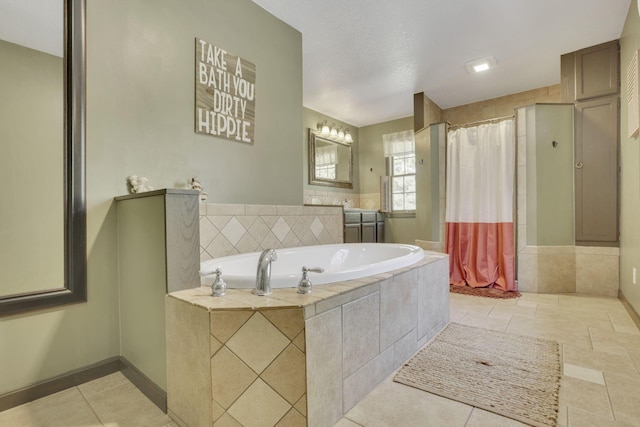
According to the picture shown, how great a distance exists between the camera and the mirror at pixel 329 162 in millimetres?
4520

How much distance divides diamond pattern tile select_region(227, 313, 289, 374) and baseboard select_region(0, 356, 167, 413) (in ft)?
1.72

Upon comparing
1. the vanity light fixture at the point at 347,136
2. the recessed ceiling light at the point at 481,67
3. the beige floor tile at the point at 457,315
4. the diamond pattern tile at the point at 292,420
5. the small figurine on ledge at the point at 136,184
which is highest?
the recessed ceiling light at the point at 481,67

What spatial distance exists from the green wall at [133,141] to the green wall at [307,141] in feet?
6.35

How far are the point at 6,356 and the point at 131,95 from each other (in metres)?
1.36

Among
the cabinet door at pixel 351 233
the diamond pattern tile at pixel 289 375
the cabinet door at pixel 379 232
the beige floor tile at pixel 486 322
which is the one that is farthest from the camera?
the cabinet door at pixel 379 232

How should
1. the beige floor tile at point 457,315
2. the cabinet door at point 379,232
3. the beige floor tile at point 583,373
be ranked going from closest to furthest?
the beige floor tile at point 583,373 → the beige floor tile at point 457,315 → the cabinet door at point 379,232

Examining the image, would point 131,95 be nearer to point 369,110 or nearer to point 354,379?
point 354,379

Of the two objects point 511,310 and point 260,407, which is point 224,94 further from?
point 511,310

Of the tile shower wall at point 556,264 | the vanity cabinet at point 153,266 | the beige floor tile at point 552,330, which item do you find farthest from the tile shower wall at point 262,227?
the tile shower wall at point 556,264

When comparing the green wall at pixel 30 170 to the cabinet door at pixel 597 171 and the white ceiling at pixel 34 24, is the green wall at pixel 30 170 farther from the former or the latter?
the cabinet door at pixel 597 171

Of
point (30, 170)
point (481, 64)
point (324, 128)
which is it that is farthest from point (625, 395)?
point (324, 128)

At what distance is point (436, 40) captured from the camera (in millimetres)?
2861

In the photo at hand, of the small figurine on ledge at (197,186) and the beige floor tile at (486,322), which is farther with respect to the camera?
the beige floor tile at (486,322)

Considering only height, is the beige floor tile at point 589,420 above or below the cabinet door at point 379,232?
below
